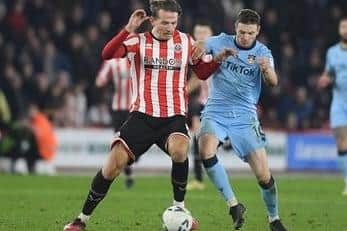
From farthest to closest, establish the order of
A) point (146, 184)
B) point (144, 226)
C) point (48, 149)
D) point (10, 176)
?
point (48, 149) < point (10, 176) < point (146, 184) < point (144, 226)

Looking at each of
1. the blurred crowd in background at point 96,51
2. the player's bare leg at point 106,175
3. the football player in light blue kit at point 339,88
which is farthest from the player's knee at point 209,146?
the blurred crowd in background at point 96,51

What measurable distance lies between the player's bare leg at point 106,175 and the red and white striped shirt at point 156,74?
491 millimetres

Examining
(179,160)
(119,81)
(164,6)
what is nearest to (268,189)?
(179,160)

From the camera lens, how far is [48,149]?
2338cm

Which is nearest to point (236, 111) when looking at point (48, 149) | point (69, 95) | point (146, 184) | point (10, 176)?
point (146, 184)

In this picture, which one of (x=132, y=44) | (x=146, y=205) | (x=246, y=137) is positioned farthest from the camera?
(x=146, y=205)

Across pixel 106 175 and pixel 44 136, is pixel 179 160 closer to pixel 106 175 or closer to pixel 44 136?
pixel 106 175

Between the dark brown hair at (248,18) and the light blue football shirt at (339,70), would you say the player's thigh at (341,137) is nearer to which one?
the light blue football shirt at (339,70)

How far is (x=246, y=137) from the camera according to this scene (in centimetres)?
1113

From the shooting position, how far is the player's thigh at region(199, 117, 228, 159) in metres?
11.2

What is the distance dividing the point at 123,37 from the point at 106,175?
1320 mm

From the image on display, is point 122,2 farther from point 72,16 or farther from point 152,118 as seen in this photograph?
point 152,118

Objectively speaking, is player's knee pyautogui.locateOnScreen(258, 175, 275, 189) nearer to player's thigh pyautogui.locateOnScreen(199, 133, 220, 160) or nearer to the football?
player's thigh pyautogui.locateOnScreen(199, 133, 220, 160)

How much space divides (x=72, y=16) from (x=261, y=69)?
16.9m
